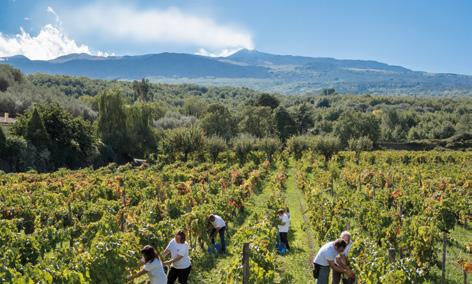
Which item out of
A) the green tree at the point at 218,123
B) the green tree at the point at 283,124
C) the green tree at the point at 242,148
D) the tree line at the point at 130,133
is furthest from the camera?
the green tree at the point at 283,124

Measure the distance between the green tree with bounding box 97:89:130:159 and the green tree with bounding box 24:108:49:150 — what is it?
8410 mm

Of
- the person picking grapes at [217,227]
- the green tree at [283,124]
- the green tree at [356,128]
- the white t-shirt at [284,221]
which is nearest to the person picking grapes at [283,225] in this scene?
the white t-shirt at [284,221]

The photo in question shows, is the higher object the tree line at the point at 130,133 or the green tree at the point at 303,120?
the tree line at the point at 130,133

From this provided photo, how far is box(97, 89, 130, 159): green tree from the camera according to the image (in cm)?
4822

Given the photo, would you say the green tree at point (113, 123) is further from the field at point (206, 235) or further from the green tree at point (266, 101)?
the green tree at point (266, 101)

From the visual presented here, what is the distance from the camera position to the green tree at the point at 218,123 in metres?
64.4

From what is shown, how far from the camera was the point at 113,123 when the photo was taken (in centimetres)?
4900

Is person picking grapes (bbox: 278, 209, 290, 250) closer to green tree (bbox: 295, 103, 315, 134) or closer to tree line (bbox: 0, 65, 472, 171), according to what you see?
tree line (bbox: 0, 65, 472, 171)

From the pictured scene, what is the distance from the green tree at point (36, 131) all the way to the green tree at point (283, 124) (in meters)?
40.0

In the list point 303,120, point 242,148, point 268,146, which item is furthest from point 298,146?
point 303,120

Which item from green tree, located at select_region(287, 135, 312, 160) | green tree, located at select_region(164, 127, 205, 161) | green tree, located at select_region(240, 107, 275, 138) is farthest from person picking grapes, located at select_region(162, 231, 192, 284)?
green tree, located at select_region(240, 107, 275, 138)

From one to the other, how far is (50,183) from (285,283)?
18.2 m

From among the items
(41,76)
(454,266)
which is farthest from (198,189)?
(41,76)

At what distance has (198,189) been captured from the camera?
21.5 metres
